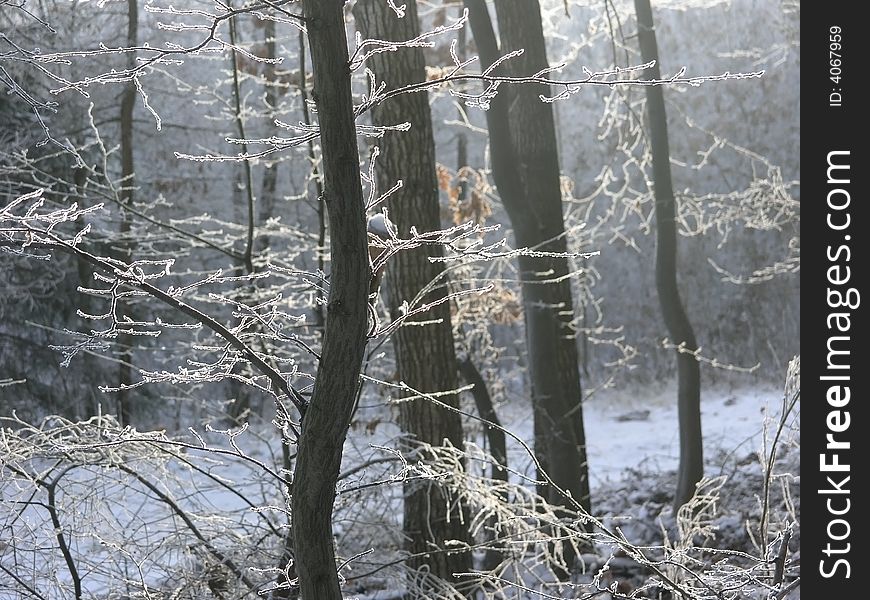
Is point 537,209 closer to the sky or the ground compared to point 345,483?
closer to the sky

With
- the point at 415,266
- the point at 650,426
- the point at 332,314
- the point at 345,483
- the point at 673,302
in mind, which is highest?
the point at 415,266

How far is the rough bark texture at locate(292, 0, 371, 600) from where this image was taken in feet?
5.48

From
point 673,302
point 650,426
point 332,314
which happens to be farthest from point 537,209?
point 650,426

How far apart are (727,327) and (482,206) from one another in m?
8.09

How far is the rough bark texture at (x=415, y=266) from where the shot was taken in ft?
14.0

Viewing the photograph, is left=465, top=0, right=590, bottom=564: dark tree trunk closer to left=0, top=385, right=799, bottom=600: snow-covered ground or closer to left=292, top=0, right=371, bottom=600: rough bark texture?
left=0, top=385, right=799, bottom=600: snow-covered ground

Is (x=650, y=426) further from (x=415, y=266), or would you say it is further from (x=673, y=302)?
(x=415, y=266)

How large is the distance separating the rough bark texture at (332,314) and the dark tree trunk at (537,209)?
11.5ft

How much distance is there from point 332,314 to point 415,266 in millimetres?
2674

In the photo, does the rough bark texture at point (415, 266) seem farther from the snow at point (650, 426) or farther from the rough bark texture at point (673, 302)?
the snow at point (650, 426)

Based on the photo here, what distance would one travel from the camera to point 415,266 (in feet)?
14.4

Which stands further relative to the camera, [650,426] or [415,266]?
[650,426]
